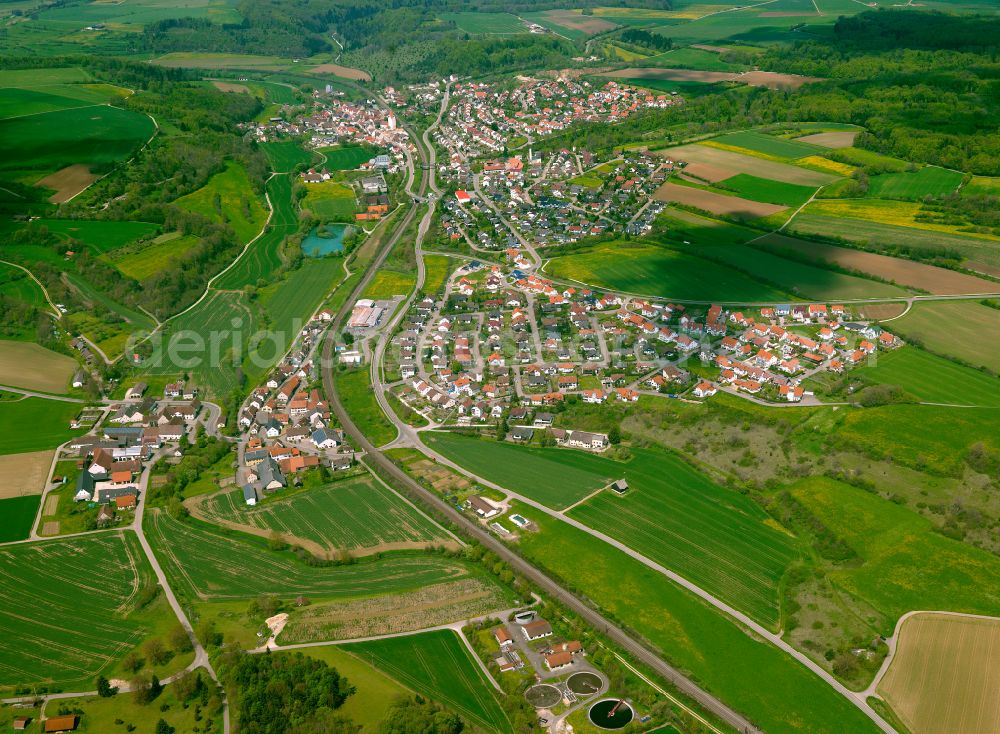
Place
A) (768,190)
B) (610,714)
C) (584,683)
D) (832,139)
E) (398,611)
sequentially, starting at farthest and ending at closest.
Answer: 1. (832,139)
2. (768,190)
3. (398,611)
4. (584,683)
5. (610,714)

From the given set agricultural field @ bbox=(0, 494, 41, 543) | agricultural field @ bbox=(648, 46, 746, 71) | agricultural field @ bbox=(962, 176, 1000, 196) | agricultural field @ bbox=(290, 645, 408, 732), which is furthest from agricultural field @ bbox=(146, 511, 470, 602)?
agricultural field @ bbox=(648, 46, 746, 71)

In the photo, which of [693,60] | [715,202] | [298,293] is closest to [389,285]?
[298,293]

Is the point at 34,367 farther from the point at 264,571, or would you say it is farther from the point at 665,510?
the point at 665,510

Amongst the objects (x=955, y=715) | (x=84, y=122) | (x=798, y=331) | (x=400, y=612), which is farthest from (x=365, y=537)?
(x=84, y=122)

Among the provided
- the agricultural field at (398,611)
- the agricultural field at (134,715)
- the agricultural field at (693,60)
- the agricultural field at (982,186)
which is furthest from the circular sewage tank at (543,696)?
the agricultural field at (693,60)

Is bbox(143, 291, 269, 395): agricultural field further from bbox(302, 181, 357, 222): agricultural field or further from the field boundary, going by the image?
the field boundary

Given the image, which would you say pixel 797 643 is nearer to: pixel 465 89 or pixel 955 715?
pixel 955 715
